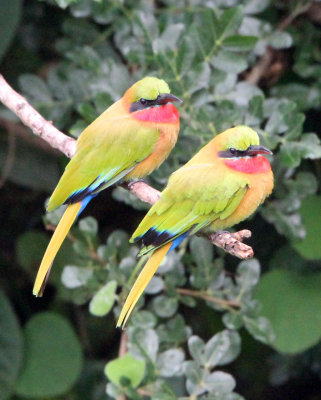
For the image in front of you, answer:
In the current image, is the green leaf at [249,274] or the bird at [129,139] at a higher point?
the bird at [129,139]

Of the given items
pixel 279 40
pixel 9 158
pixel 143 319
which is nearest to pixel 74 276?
pixel 143 319

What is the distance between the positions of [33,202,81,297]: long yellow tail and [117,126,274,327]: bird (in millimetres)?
255

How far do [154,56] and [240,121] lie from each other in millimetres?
404

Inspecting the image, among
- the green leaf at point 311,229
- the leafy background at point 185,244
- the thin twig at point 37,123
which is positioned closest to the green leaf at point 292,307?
the leafy background at point 185,244

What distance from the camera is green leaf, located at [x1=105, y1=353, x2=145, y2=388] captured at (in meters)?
2.80

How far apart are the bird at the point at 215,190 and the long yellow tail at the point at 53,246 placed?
10.0 inches

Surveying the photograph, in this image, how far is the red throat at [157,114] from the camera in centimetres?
262

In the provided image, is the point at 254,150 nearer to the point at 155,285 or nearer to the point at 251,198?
the point at 251,198

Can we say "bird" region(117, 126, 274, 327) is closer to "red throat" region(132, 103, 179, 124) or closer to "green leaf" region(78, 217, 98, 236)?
"red throat" region(132, 103, 179, 124)

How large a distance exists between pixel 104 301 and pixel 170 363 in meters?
0.32

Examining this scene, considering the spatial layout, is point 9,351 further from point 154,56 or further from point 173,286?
point 154,56

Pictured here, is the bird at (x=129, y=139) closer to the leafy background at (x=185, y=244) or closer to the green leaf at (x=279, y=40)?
the leafy background at (x=185, y=244)

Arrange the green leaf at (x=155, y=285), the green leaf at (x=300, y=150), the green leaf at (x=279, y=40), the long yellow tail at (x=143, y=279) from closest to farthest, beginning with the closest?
1. the long yellow tail at (x=143, y=279)
2. the green leaf at (x=300, y=150)
3. the green leaf at (x=155, y=285)
4. the green leaf at (x=279, y=40)

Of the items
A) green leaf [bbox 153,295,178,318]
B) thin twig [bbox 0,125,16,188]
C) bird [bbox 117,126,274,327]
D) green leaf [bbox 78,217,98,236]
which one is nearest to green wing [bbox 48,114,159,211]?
bird [bbox 117,126,274,327]
